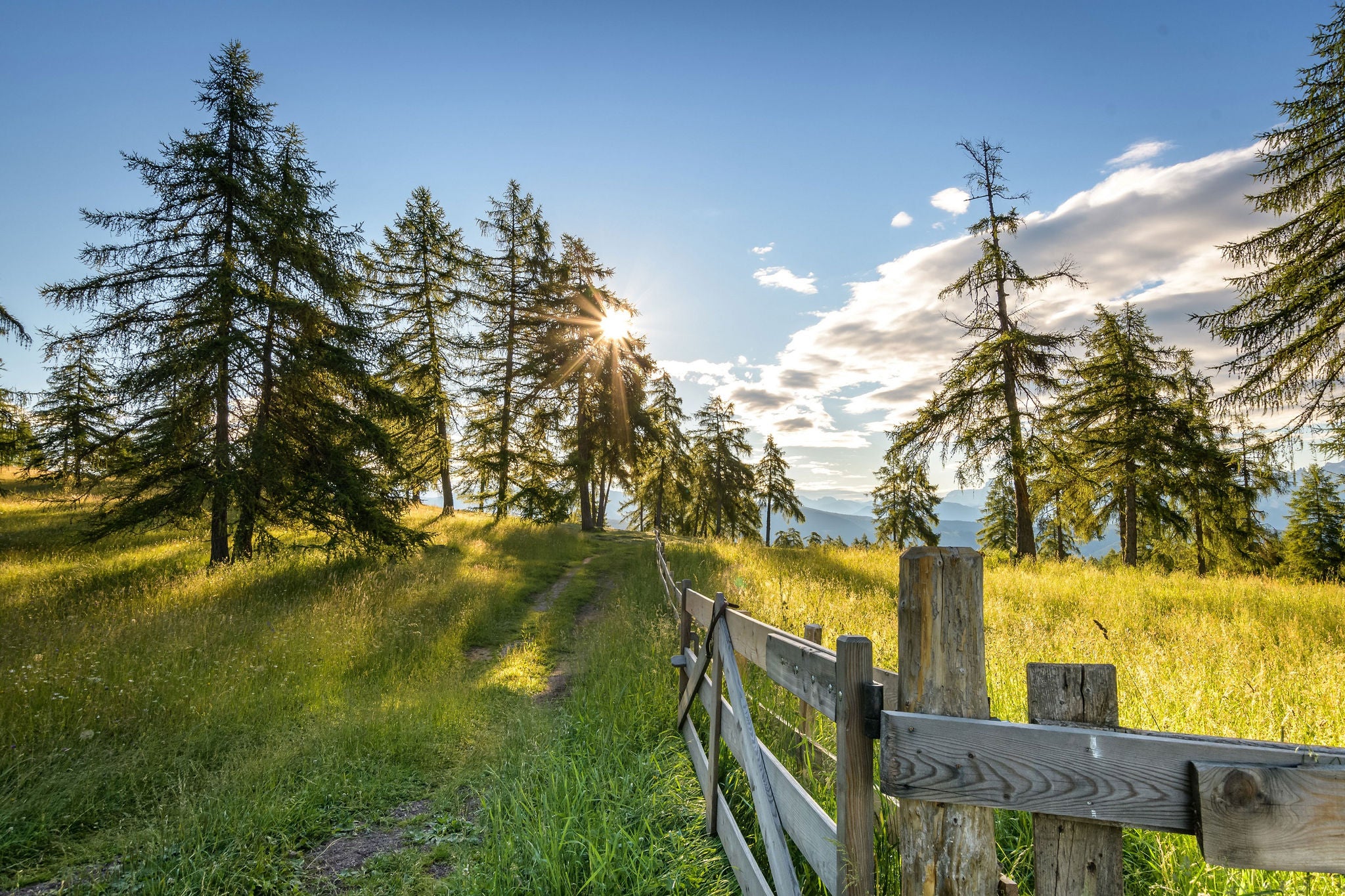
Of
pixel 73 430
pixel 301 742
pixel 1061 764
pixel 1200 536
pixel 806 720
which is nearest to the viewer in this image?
pixel 1061 764

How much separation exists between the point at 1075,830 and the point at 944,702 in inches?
18.3

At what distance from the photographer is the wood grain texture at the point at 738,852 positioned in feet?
9.40

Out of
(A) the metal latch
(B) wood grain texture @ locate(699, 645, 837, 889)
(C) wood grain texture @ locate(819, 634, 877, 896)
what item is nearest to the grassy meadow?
(B) wood grain texture @ locate(699, 645, 837, 889)

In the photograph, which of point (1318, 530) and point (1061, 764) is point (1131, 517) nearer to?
point (1318, 530)

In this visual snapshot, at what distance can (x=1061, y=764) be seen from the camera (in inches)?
66.4

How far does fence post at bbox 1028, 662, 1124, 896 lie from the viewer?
1.69 meters

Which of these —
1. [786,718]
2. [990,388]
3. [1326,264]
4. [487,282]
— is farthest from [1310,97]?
[487,282]

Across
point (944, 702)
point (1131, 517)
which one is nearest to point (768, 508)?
point (1131, 517)

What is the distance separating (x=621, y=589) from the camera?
1385cm

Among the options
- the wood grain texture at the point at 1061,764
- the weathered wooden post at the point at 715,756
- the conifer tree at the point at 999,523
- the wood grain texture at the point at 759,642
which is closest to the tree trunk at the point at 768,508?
the conifer tree at the point at 999,523

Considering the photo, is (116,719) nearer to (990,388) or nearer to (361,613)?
(361,613)

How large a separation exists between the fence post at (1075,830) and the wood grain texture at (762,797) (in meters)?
1.16

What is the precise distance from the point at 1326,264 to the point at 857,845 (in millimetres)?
16860

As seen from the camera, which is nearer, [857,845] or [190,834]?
[857,845]
